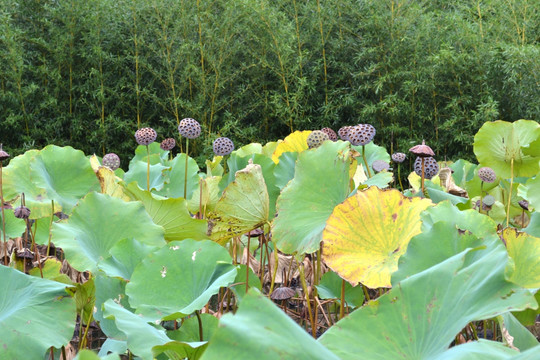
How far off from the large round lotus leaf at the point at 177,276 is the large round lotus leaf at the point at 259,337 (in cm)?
34

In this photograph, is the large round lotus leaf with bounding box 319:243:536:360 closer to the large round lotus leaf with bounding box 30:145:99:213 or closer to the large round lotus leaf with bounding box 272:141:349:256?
the large round lotus leaf with bounding box 272:141:349:256

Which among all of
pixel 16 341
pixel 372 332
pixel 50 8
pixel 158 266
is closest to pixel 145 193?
pixel 158 266

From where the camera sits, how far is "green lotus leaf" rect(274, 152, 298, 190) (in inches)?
43.1

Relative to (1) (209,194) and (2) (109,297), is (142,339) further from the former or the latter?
(1) (209,194)

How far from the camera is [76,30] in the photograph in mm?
5484

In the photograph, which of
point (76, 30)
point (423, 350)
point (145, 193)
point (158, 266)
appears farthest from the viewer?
point (76, 30)

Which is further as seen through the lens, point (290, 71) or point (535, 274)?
point (290, 71)

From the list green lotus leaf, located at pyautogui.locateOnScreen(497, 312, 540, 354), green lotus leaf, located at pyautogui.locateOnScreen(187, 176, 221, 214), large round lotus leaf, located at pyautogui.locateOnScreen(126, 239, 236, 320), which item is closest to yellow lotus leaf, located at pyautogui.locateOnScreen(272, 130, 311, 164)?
green lotus leaf, located at pyautogui.locateOnScreen(187, 176, 221, 214)

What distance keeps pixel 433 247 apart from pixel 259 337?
1.21 ft

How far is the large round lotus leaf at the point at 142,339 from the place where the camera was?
593mm

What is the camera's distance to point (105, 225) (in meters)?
0.93

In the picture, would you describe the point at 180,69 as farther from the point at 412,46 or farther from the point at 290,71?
the point at 412,46

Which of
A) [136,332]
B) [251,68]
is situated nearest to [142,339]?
[136,332]

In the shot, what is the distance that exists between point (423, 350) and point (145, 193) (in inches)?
25.2
